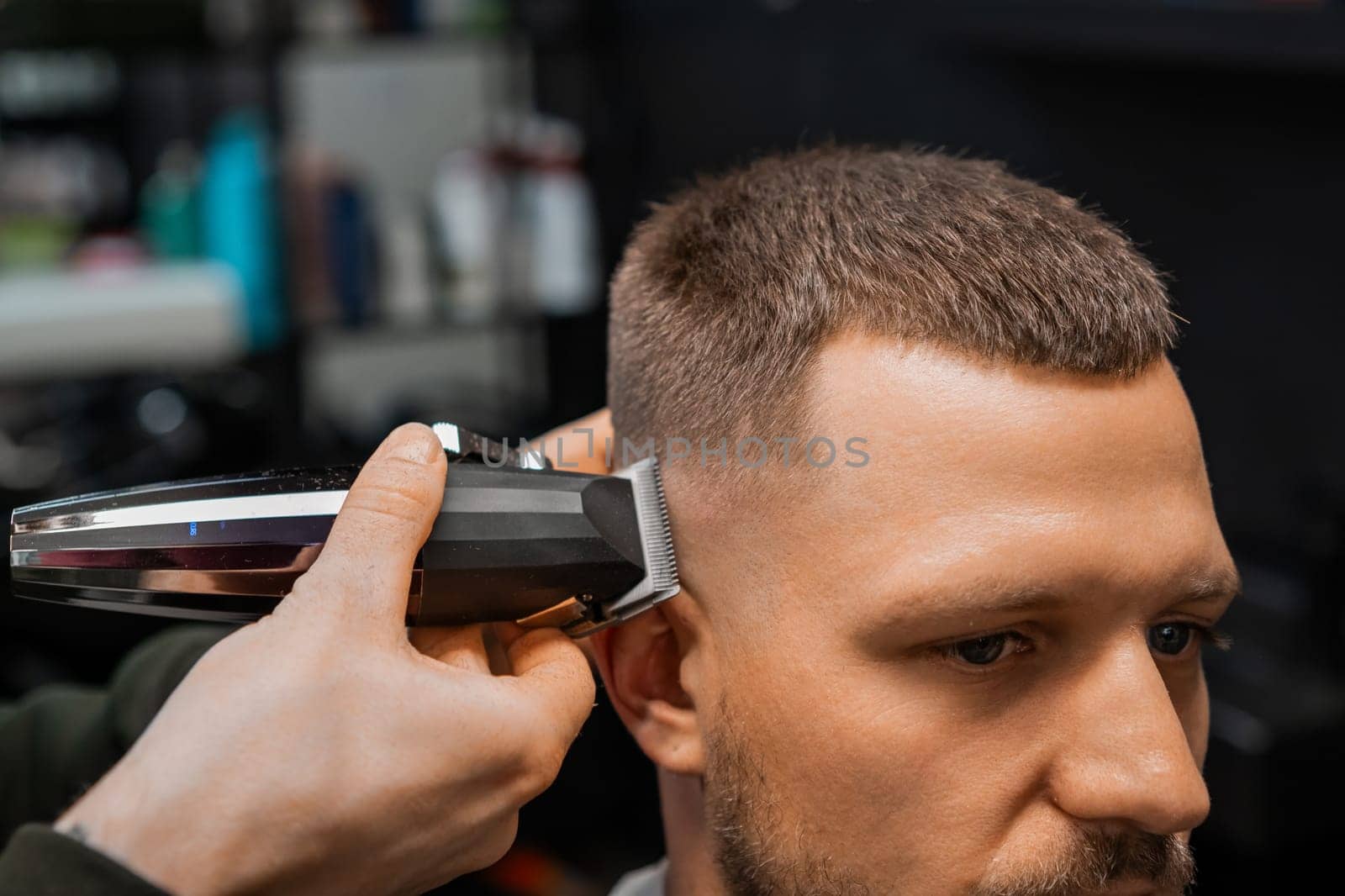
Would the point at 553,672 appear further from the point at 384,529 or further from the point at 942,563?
the point at 942,563

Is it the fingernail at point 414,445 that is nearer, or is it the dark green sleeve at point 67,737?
the fingernail at point 414,445

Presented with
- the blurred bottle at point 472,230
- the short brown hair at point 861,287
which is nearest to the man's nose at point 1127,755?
the short brown hair at point 861,287

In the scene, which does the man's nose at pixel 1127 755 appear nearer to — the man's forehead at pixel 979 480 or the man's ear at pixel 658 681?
the man's forehead at pixel 979 480

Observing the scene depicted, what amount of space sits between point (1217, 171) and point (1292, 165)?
16 centimetres

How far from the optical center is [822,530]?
1.10 meters


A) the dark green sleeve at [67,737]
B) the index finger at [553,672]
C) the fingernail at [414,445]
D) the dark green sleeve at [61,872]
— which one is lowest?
the dark green sleeve at [67,737]

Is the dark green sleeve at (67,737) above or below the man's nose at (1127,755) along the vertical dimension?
below

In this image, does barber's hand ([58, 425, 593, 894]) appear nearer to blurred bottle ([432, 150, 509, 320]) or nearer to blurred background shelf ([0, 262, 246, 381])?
blurred background shelf ([0, 262, 246, 381])

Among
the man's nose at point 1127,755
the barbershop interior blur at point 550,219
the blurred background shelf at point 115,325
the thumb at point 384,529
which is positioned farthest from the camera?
the blurred background shelf at point 115,325

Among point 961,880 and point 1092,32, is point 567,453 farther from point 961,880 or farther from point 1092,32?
point 1092,32

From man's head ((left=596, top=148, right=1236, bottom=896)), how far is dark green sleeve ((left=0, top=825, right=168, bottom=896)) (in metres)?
0.53

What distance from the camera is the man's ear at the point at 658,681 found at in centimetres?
120

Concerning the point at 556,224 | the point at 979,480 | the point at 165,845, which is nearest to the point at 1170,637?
the point at 979,480

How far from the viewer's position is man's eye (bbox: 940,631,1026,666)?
42.7 inches
